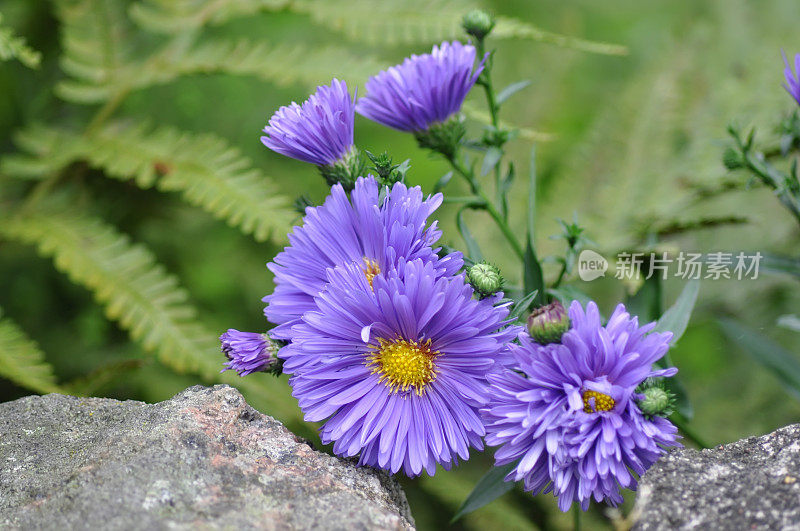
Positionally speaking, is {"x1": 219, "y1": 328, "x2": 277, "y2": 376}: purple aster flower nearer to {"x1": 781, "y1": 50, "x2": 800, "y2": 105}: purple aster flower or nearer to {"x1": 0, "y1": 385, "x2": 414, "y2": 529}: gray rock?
{"x1": 0, "y1": 385, "x2": 414, "y2": 529}: gray rock

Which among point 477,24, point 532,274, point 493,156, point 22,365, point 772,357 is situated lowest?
point 22,365

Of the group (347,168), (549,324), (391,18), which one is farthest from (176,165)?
(549,324)

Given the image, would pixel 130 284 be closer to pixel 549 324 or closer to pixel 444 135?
pixel 444 135

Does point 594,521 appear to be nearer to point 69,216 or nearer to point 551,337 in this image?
point 551,337

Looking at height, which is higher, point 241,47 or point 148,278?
point 241,47

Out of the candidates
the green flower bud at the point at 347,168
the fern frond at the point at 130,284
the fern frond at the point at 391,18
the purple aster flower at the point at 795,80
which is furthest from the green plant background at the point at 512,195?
the green flower bud at the point at 347,168

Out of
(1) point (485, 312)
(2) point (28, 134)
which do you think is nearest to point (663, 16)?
(2) point (28, 134)

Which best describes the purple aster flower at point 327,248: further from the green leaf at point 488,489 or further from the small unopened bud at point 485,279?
the green leaf at point 488,489
